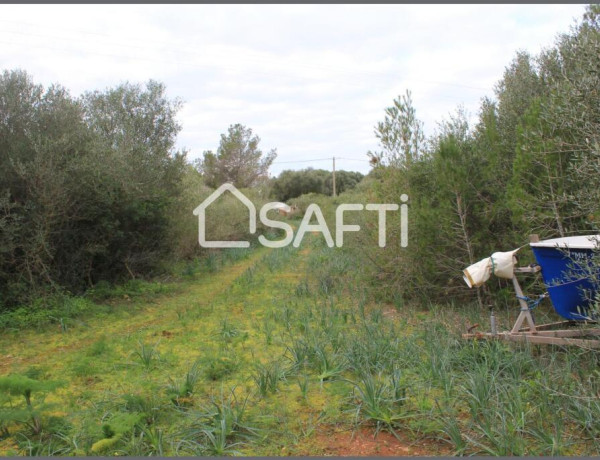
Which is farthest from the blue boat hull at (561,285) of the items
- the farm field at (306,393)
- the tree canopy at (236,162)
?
the tree canopy at (236,162)

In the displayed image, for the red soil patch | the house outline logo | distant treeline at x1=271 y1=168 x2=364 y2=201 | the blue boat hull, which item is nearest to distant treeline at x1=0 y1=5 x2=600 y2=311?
the blue boat hull

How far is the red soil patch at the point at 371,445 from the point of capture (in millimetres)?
3051

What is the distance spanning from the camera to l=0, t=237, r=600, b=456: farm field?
3123mm

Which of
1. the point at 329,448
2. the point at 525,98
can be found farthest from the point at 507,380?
the point at 525,98

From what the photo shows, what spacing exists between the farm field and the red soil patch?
A: 0.01 meters

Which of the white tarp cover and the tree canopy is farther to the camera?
the tree canopy

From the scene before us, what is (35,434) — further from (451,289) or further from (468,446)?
(451,289)

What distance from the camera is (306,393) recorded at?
3.96 m

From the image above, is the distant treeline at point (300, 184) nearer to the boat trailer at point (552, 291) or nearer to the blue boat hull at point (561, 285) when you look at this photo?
the boat trailer at point (552, 291)

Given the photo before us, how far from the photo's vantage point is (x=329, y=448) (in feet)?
10.4

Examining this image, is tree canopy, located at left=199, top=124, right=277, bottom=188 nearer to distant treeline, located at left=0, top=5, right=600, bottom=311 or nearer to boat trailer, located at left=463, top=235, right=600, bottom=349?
distant treeline, located at left=0, top=5, right=600, bottom=311

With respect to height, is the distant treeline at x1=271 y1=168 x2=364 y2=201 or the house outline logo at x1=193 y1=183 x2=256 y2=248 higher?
the distant treeline at x1=271 y1=168 x2=364 y2=201

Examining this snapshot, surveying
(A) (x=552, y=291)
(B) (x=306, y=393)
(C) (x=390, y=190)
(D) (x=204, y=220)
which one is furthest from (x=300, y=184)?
(B) (x=306, y=393)

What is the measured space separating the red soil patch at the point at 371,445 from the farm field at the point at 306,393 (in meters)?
0.01
